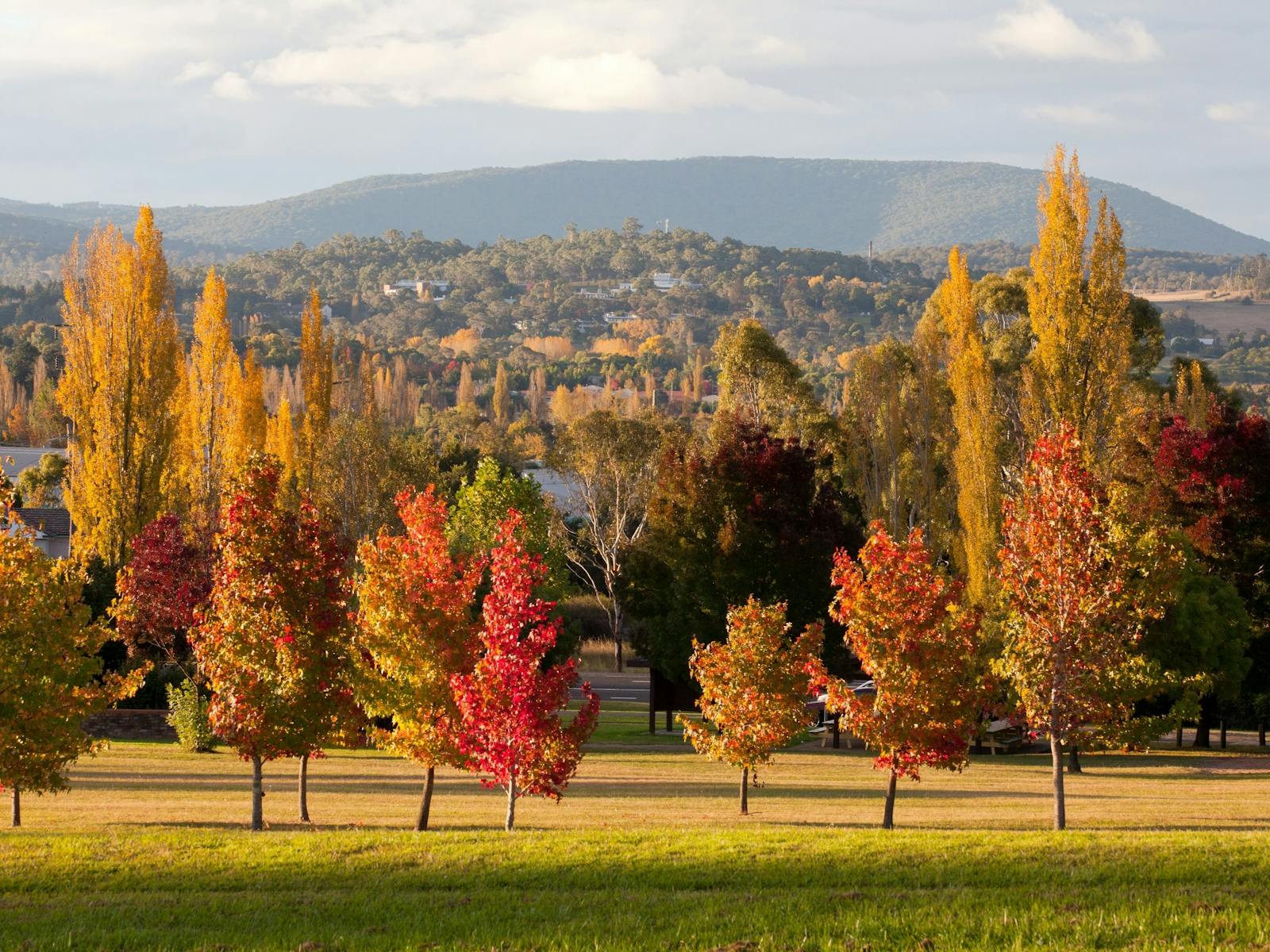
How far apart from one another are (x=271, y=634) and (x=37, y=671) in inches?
138

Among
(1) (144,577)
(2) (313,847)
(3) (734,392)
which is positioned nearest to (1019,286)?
(3) (734,392)

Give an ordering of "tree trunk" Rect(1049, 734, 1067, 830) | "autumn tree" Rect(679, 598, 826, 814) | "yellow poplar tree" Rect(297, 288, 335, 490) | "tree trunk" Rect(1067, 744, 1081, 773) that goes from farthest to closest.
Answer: "yellow poplar tree" Rect(297, 288, 335, 490)
"tree trunk" Rect(1067, 744, 1081, 773)
"autumn tree" Rect(679, 598, 826, 814)
"tree trunk" Rect(1049, 734, 1067, 830)

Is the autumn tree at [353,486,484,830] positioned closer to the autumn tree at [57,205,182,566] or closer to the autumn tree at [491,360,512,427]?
the autumn tree at [57,205,182,566]

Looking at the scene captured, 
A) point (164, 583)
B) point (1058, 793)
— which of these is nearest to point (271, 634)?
point (1058, 793)

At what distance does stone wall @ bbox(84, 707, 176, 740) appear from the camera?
A: 1571 inches

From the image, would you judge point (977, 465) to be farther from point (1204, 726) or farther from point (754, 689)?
point (754, 689)

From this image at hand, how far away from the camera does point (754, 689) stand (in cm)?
2811

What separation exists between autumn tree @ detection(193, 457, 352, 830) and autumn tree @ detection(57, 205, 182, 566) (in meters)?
26.2

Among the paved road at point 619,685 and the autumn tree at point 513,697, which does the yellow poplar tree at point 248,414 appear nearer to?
the paved road at point 619,685

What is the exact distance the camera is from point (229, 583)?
75.6ft

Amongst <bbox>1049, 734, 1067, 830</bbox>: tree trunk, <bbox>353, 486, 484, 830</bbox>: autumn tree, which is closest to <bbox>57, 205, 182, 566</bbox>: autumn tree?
<bbox>353, 486, 484, 830</bbox>: autumn tree

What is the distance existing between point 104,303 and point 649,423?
101 feet

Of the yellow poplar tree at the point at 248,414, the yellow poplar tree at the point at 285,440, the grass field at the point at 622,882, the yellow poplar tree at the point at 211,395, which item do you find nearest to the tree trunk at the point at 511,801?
the grass field at the point at 622,882

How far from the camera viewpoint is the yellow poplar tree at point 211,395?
190ft
